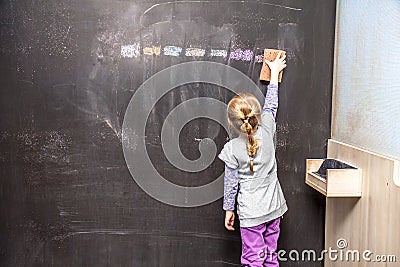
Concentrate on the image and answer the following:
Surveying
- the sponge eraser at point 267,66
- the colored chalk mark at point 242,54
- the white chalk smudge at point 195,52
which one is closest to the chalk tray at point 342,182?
the sponge eraser at point 267,66

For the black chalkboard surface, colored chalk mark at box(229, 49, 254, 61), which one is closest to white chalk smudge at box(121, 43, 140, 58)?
the black chalkboard surface

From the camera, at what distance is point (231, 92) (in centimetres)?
244

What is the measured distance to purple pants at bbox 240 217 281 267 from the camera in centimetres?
220

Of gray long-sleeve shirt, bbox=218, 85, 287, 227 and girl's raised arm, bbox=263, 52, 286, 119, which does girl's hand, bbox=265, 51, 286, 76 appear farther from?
gray long-sleeve shirt, bbox=218, 85, 287, 227

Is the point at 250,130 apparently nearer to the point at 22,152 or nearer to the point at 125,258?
the point at 125,258

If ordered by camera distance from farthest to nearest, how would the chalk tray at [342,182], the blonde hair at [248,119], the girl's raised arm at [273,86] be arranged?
the girl's raised arm at [273,86], the blonde hair at [248,119], the chalk tray at [342,182]

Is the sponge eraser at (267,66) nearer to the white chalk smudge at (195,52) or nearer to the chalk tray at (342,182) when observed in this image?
the white chalk smudge at (195,52)

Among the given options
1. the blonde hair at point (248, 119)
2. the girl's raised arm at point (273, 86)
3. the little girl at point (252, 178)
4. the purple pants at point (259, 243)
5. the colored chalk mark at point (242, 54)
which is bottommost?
the purple pants at point (259, 243)

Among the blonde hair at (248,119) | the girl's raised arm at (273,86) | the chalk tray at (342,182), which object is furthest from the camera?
the girl's raised arm at (273,86)

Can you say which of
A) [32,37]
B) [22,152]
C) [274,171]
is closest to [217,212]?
[274,171]

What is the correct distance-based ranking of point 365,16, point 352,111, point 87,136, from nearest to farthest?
point 365,16
point 352,111
point 87,136

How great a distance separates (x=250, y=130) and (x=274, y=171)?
0.73 ft

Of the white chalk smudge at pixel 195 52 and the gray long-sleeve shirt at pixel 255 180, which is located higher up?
the white chalk smudge at pixel 195 52

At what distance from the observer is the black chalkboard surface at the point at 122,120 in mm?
2418
